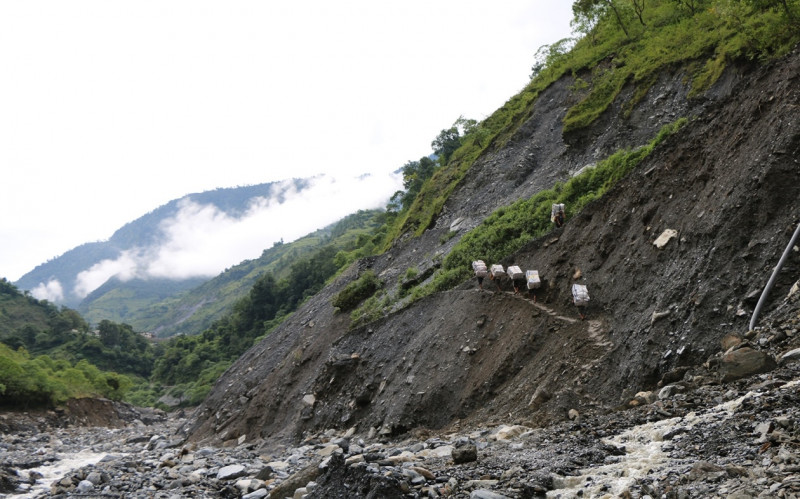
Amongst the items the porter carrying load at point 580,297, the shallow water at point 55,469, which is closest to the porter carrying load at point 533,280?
the porter carrying load at point 580,297

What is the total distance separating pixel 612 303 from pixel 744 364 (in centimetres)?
576

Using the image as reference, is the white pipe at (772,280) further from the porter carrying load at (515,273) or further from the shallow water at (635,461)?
the porter carrying load at (515,273)

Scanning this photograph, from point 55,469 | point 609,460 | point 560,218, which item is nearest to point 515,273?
point 560,218

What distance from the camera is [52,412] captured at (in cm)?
5100

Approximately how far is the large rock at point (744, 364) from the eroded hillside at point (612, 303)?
5.02 ft

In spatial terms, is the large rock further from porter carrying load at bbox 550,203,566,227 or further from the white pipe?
porter carrying load at bbox 550,203,566,227

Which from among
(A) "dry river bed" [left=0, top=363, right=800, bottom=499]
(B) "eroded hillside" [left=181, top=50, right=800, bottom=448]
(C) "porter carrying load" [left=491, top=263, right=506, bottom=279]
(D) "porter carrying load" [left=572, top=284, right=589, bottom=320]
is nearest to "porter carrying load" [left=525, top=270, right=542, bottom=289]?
(B) "eroded hillside" [left=181, top=50, right=800, bottom=448]

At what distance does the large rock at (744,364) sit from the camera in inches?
336

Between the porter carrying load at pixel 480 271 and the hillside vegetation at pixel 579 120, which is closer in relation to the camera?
the porter carrying load at pixel 480 271

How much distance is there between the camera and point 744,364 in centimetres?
870

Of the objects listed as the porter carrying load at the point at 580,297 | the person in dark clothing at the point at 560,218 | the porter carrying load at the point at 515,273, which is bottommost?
the porter carrying load at the point at 580,297

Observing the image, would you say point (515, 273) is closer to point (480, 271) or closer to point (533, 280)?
point (533, 280)

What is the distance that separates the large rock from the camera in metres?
8.55

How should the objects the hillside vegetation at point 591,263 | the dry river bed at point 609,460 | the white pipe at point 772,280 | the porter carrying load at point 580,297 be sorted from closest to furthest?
the dry river bed at point 609,460 → the white pipe at point 772,280 → the hillside vegetation at point 591,263 → the porter carrying load at point 580,297
